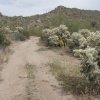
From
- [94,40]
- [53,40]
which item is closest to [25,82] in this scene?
[94,40]

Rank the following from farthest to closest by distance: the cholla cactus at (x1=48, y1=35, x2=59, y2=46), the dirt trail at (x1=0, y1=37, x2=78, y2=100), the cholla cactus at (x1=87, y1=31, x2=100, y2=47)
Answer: the cholla cactus at (x1=48, y1=35, x2=59, y2=46) < the cholla cactus at (x1=87, y1=31, x2=100, y2=47) < the dirt trail at (x1=0, y1=37, x2=78, y2=100)

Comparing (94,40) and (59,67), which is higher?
(94,40)

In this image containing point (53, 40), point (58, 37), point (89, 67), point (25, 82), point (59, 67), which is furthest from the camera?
point (58, 37)

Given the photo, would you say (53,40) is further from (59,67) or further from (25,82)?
(25,82)

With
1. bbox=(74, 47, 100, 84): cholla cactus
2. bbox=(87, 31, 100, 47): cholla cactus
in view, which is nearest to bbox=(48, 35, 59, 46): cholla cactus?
bbox=(87, 31, 100, 47): cholla cactus

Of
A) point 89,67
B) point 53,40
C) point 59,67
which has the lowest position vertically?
point 59,67

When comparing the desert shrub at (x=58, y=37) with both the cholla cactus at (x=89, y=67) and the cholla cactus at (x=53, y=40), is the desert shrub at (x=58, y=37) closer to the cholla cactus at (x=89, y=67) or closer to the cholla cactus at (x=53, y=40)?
the cholla cactus at (x=53, y=40)

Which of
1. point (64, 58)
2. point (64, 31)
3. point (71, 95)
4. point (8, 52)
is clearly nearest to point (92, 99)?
point (71, 95)

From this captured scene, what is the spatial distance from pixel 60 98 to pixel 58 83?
2819mm

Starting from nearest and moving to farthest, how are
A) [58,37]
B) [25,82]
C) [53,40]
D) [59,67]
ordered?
[25,82]
[59,67]
[53,40]
[58,37]

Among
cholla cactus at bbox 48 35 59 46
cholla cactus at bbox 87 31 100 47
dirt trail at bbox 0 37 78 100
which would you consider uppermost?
cholla cactus at bbox 87 31 100 47

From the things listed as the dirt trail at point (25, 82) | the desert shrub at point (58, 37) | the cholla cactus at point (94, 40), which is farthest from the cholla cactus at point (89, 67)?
the desert shrub at point (58, 37)

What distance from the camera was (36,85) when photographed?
17.9 m

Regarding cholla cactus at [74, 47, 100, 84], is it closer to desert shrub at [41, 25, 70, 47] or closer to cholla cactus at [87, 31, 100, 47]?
cholla cactus at [87, 31, 100, 47]
